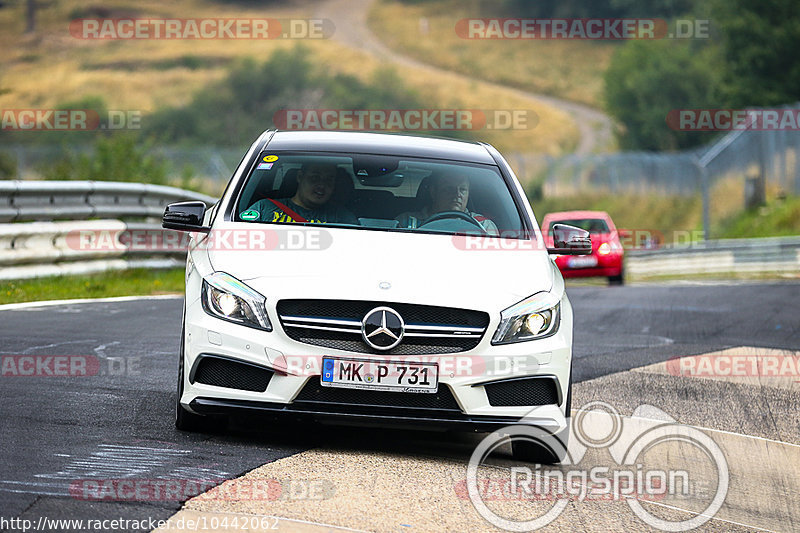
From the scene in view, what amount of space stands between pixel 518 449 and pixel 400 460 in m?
0.70

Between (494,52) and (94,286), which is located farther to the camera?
(494,52)

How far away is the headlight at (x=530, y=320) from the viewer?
21.0ft

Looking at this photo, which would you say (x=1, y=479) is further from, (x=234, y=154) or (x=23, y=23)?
(x=23, y=23)

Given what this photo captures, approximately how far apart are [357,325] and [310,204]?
1444 millimetres

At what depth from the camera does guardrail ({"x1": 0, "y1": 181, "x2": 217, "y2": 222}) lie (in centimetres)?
1426

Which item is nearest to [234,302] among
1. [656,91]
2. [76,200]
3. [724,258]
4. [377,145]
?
[377,145]

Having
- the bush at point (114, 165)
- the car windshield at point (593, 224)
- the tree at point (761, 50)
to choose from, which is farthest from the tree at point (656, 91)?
the bush at point (114, 165)

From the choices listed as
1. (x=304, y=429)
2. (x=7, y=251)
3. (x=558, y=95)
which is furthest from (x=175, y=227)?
(x=558, y=95)

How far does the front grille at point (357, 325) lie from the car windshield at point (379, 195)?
0.97 m

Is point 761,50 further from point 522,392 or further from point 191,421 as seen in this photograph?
point 191,421

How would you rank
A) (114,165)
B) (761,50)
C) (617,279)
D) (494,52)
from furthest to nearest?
(494,52) < (761,50) < (617,279) < (114,165)

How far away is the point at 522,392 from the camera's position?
6496 mm

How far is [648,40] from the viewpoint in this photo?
9169cm

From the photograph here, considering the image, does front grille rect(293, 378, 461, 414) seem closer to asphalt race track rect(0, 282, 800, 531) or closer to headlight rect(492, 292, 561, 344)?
asphalt race track rect(0, 282, 800, 531)
